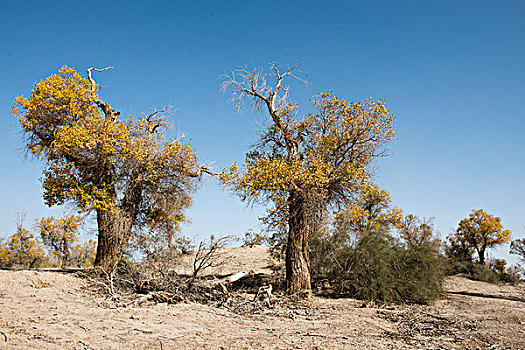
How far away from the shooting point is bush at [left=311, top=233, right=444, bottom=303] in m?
11.6

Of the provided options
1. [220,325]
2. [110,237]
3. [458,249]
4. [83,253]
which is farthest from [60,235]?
[458,249]

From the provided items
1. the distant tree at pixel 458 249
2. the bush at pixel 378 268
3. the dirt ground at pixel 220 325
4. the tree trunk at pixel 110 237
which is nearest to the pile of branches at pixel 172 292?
the dirt ground at pixel 220 325

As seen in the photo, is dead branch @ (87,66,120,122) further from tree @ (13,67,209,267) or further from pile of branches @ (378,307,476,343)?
pile of branches @ (378,307,476,343)

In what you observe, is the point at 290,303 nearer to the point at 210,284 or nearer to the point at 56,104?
the point at 210,284

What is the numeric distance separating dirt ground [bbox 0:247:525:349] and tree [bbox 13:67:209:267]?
308 cm

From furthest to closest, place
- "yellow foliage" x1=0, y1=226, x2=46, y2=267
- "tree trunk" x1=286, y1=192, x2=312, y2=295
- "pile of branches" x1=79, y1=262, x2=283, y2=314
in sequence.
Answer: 1. "yellow foliage" x1=0, y1=226, x2=46, y2=267
2. "tree trunk" x1=286, y1=192, x2=312, y2=295
3. "pile of branches" x1=79, y1=262, x2=283, y2=314

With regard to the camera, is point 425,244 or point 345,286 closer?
point 345,286

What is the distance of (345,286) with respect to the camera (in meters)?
12.1

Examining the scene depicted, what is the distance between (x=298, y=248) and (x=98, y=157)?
7.47 meters

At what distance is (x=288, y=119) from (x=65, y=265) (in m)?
14.5

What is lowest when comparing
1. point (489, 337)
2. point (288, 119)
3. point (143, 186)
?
point (489, 337)

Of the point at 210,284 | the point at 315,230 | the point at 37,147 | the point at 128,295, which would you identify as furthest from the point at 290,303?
the point at 37,147

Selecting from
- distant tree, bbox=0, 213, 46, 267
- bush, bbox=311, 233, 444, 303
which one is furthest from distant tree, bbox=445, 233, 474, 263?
distant tree, bbox=0, 213, 46, 267

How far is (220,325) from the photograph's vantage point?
284 inches
